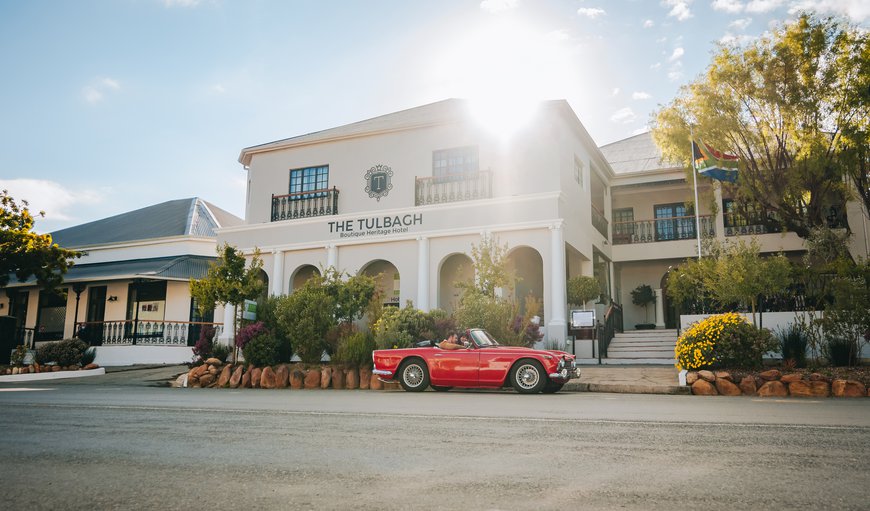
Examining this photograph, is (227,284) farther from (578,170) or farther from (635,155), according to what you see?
(635,155)

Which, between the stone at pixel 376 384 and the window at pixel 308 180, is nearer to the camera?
the stone at pixel 376 384

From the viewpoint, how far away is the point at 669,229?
26.4m

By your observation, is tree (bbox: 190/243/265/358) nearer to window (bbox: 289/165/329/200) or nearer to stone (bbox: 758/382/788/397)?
window (bbox: 289/165/329/200)

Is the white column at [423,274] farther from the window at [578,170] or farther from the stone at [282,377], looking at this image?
the stone at [282,377]

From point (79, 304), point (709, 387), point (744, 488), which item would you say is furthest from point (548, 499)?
point (79, 304)

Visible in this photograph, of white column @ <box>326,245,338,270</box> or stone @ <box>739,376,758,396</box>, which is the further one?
white column @ <box>326,245,338,270</box>

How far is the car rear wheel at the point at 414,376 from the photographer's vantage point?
1253cm

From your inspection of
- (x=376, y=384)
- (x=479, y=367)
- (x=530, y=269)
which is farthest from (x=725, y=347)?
(x=530, y=269)

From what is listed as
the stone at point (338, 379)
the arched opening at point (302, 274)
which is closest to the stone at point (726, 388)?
the stone at point (338, 379)

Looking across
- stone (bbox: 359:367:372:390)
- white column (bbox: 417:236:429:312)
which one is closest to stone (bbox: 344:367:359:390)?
stone (bbox: 359:367:372:390)

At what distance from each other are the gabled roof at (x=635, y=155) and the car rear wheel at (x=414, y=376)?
16196 millimetres

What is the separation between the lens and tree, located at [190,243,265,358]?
17.3 meters

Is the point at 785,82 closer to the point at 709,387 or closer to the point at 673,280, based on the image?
the point at 673,280

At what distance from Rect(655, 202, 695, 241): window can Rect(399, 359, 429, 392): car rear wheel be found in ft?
50.9
